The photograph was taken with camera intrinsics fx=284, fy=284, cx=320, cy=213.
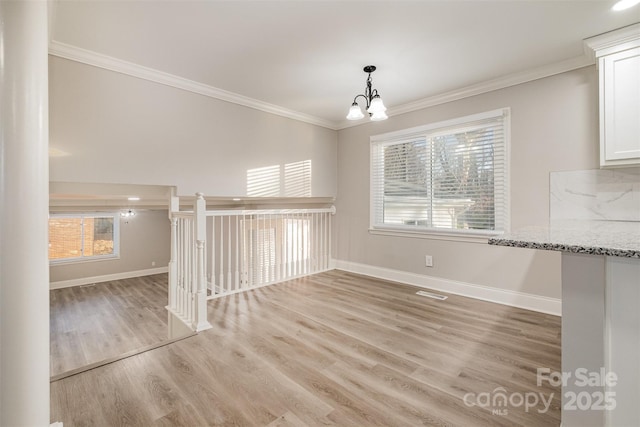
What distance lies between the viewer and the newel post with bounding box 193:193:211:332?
8.22 ft

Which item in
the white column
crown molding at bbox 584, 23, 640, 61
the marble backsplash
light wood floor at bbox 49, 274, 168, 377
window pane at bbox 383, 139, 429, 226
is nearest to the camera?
the white column

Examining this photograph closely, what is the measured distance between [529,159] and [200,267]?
11.0 ft

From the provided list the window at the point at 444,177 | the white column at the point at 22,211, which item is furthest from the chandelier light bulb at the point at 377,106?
the white column at the point at 22,211

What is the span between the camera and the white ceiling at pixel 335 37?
190cm

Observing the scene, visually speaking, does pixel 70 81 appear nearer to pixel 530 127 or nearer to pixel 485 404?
pixel 485 404

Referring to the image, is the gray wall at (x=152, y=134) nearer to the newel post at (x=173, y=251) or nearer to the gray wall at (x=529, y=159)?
the newel post at (x=173, y=251)

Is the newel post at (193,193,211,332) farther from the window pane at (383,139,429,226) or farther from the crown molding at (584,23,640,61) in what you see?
the crown molding at (584,23,640,61)

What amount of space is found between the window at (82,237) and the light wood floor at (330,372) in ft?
18.4

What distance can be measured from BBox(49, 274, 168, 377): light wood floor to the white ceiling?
9.67 feet

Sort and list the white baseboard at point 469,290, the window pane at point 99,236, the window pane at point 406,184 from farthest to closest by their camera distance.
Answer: the window pane at point 99,236, the window pane at point 406,184, the white baseboard at point 469,290

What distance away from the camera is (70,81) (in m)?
2.35

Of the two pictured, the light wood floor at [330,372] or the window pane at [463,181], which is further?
the window pane at [463,181]

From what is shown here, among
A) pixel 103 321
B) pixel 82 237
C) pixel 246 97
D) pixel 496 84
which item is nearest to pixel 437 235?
pixel 496 84

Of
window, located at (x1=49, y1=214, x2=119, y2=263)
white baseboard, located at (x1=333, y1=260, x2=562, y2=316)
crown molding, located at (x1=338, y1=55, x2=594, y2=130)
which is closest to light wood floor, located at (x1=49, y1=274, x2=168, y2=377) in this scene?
window, located at (x1=49, y1=214, x2=119, y2=263)
